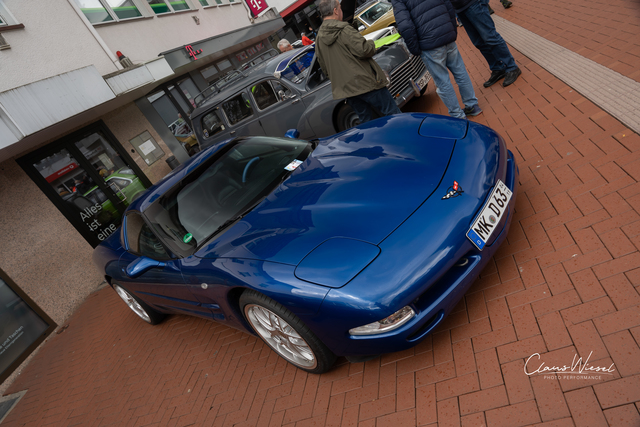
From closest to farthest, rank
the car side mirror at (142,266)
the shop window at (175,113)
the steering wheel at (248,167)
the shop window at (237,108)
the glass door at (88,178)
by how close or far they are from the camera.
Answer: the car side mirror at (142,266) → the steering wheel at (248,167) → the shop window at (237,108) → the glass door at (88,178) → the shop window at (175,113)

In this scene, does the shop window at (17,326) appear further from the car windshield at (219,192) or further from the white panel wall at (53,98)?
the car windshield at (219,192)

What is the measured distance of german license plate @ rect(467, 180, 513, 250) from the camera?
7.14 ft

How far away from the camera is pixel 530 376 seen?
75.0 inches

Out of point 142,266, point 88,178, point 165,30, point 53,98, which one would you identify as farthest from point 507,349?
point 165,30

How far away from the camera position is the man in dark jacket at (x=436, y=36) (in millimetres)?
4336

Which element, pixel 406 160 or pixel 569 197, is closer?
pixel 406 160

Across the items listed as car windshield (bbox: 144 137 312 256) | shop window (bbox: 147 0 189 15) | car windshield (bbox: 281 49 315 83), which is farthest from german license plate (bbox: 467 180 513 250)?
shop window (bbox: 147 0 189 15)

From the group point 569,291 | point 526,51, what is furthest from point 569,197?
point 526,51

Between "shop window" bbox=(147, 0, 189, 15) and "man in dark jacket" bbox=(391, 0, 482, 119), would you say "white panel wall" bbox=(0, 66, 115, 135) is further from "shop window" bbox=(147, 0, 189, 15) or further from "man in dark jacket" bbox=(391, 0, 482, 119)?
"shop window" bbox=(147, 0, 189, 15)

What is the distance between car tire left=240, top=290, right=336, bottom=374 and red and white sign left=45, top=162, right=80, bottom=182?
6.56m

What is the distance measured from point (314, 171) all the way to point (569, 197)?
1868 millimetres

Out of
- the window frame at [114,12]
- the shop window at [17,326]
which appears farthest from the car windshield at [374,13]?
the shop window at [17,326]

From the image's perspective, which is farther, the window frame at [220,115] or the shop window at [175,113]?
the shop window at [175,113]

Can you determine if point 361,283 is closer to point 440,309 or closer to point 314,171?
point 440,309
